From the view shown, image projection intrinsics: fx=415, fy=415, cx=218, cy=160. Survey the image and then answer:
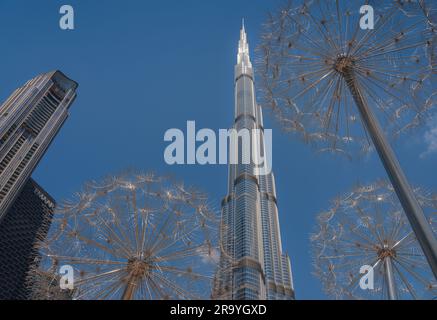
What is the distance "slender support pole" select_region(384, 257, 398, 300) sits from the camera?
30.6 feet

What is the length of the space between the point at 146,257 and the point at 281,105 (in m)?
5.50

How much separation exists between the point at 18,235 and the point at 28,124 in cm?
2375

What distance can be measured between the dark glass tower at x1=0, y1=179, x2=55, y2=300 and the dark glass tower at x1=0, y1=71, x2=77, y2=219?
26.9 feet

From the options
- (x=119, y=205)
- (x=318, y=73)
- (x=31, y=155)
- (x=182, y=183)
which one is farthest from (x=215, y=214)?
(x=31, y=155)

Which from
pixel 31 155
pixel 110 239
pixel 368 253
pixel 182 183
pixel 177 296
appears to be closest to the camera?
pixel 177 296

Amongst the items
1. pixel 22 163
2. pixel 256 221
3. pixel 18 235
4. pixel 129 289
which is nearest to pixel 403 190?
pixel 129 289

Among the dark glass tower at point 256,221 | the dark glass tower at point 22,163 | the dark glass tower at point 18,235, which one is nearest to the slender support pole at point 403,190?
the dark glass tower at point 22,163

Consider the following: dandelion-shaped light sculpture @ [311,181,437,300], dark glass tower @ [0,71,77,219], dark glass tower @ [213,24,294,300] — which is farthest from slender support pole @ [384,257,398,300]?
dark glass tower @ [213,24,294,300]

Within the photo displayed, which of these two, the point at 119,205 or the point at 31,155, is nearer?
the point at 119,205

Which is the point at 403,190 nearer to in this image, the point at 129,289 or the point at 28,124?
the point at 129,289

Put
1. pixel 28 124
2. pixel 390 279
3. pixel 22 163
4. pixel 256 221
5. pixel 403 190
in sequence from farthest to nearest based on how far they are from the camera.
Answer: pixel 256 221
pixel 28 124
pixel 22 163
pixel 390 279
pixel 403 190

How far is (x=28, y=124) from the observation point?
3531 inches

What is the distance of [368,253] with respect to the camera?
442 inches
